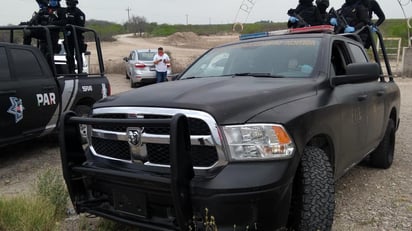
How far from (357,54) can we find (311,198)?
2.55m

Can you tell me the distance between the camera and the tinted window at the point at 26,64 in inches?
238

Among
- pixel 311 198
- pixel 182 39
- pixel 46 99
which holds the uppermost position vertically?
pixel 46 99

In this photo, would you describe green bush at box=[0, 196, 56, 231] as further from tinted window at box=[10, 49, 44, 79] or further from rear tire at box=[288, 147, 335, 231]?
tinted window at box=[10, 49, 44, 79]

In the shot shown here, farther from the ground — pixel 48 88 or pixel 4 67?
pixel 4 67

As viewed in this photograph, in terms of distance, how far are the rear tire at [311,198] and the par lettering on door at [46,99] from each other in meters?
4.30

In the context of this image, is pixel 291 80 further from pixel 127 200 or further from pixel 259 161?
pixel 127 200

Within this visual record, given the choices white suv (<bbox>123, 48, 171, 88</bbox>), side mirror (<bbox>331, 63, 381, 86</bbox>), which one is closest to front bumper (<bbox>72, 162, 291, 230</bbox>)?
side mirror (<bbox>331, 63, 381, 86</bbox>)

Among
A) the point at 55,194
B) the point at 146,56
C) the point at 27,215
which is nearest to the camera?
the point at 27,215

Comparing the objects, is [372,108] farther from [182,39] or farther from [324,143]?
[182,39]

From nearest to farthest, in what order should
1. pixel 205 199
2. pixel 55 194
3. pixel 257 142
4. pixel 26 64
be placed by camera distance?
pixel 205 199 → pixel 257 142 → pixel 55 194 → pixel 26 64

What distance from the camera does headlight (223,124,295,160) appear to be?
272cm

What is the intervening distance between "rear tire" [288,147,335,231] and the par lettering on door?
14.1 feet

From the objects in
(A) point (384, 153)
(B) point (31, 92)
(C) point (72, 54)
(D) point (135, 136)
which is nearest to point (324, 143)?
(D) point (135, 136)

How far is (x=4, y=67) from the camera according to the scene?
584 centimetres
